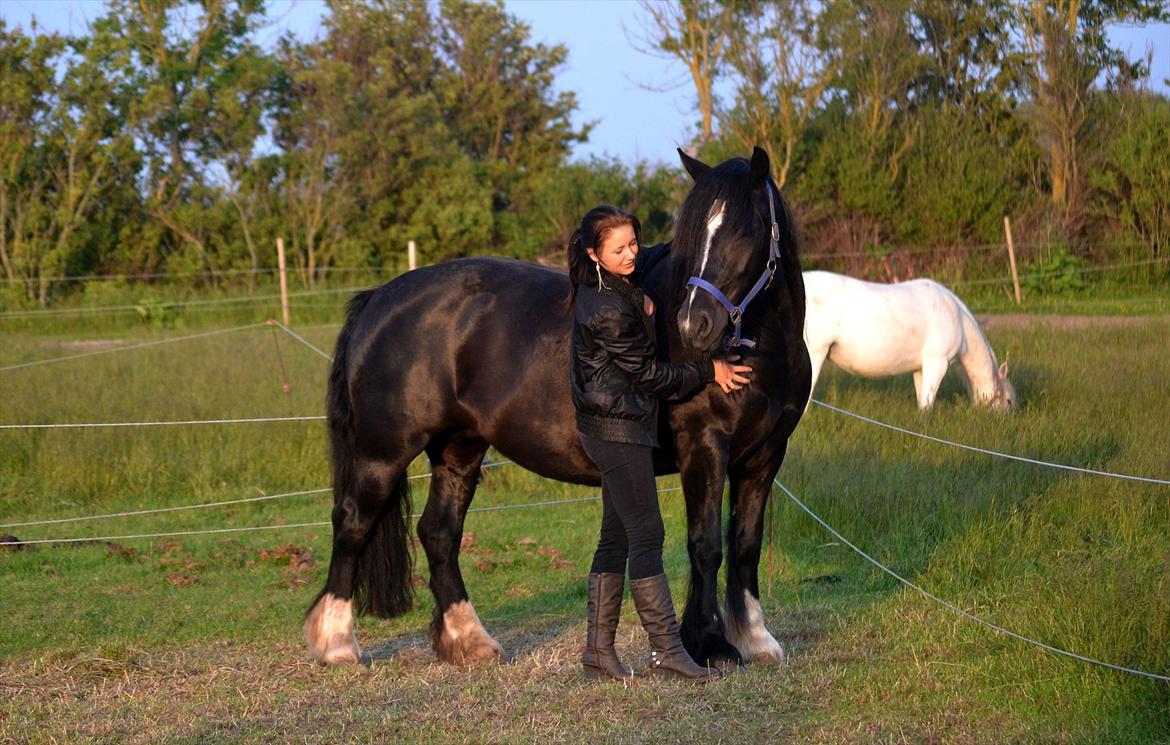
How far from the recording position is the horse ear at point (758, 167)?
4.16 m

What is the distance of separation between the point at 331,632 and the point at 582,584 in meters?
1.86

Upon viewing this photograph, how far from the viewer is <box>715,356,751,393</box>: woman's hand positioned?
4.13 metres

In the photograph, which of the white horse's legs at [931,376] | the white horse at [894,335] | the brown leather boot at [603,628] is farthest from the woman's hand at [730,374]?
the white horse's legs at [931,376]

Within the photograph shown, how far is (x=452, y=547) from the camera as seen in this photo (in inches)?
201

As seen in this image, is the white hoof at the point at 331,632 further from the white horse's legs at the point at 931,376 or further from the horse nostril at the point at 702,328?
the white horse's legs at the point at 931,376

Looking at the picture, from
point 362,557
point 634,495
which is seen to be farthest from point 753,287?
point 362,557

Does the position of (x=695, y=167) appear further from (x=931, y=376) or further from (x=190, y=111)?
(x=190, y=111)

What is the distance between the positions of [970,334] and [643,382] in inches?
268

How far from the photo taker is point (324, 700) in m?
4.27

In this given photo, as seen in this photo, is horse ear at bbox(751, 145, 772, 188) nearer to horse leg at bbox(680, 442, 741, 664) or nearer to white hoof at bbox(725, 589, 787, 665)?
horse leg at bbox(680, 442, 741, 664)

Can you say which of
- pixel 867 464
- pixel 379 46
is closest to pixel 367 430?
pixel 867 464

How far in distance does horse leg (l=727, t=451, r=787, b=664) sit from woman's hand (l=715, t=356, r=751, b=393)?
1.36 feet

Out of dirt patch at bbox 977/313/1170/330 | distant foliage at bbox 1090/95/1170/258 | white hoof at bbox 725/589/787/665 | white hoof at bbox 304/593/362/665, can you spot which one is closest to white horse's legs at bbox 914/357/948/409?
dirt patch at bbox 977/313/1170/330

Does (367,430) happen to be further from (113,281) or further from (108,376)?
(113,281)
